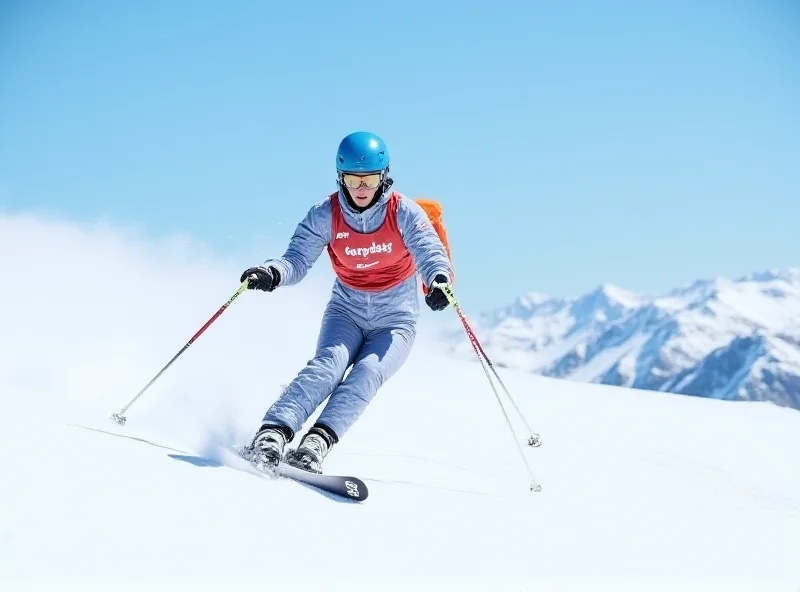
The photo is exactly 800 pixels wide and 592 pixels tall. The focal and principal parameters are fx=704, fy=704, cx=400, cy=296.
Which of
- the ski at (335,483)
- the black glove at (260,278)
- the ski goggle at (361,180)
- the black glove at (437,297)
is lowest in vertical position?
the ski at (335,483)

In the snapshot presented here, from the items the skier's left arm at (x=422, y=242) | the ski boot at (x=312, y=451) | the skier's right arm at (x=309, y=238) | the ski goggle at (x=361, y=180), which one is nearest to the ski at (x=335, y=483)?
the ski boot at (x=312, y=451)

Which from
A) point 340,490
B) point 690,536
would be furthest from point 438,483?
point 690,536

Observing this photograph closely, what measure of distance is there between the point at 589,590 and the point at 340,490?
4.65 ft

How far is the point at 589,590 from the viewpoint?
293 centimetres

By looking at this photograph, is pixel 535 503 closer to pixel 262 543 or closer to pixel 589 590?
pixel 589 590

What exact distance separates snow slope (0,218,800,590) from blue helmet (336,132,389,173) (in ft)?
6.97

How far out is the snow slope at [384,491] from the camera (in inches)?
104

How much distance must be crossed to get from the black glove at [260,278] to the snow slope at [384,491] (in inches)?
41.7

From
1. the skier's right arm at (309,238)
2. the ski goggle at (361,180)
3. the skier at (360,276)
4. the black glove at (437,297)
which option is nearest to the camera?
the skier at (360,276)

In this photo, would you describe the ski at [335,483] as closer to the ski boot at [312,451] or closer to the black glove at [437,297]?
the ski boot at [312,451]

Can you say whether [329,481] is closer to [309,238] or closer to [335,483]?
[335,483]

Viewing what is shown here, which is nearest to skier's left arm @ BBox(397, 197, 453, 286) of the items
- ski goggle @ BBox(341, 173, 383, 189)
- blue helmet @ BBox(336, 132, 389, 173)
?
ski goggle @ BBox(341, 173, 383, 189)

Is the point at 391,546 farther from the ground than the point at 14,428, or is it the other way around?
the point at 14,428

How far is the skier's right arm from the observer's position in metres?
5.65
